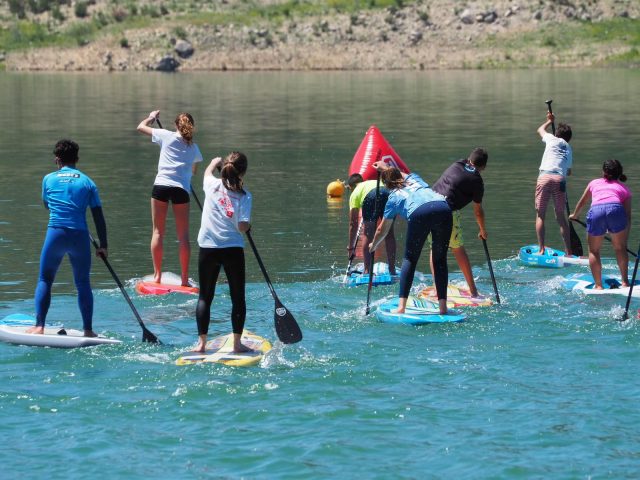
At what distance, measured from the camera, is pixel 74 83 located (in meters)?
61.9

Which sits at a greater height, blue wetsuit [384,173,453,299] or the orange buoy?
blue wetsuit [384,173,453,299]

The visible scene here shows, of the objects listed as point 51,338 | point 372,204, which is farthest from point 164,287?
point 51,338

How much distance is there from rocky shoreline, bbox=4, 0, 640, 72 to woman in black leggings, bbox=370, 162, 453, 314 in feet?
203

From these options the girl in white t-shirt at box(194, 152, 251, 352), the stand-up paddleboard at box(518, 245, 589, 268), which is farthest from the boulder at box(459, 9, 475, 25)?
the girl in white t-shirt at box(194, 152, 251, 352)

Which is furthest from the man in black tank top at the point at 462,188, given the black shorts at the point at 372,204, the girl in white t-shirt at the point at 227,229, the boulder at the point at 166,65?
the boulder at the point at 166,65

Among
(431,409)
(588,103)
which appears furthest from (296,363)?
(588,103)

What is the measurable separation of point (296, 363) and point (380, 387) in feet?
3.19

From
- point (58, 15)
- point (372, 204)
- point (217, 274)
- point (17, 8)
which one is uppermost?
point (17, 8)

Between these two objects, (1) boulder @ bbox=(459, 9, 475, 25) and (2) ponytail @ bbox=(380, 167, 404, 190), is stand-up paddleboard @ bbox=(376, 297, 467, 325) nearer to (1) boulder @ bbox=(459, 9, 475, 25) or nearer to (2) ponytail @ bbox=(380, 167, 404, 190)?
(2) ponytail @ bbox=(380, 167, 404, 190)

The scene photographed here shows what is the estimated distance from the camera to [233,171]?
11.0 m

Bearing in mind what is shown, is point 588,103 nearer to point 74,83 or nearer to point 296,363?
point 74,83

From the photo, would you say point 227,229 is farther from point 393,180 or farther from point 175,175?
point 175,175

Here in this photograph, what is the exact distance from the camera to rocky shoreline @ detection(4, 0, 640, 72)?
2972 inches

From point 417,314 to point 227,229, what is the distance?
285cm
